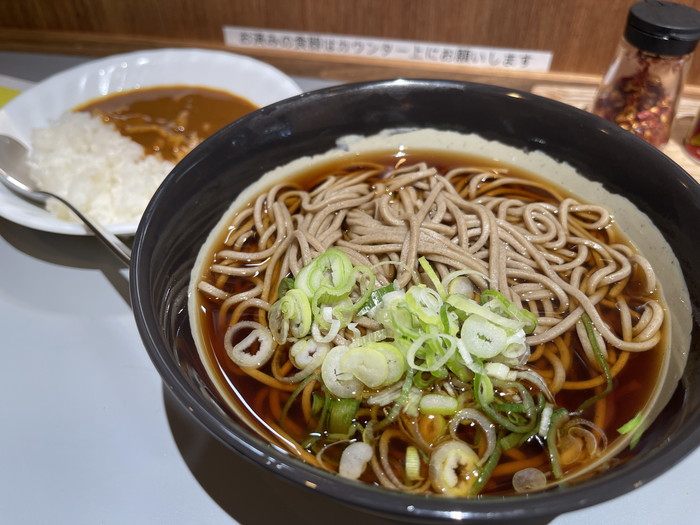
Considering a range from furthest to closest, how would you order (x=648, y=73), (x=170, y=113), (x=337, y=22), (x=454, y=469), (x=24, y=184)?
1. (x=337, y=22)
2. (x=170, y=113)
3. (x=648, y=73)
4. (x=24, y=184)
5. (x=454, y=469)

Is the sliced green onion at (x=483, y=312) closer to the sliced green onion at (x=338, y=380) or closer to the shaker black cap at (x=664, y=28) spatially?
the sliced green onion at (x=338, y=380)

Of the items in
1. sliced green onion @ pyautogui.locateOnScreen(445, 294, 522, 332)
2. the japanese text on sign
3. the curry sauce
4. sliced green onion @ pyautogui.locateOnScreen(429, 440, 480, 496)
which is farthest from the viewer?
the japanese text on sign

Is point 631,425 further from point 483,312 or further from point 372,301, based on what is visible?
point 372,301

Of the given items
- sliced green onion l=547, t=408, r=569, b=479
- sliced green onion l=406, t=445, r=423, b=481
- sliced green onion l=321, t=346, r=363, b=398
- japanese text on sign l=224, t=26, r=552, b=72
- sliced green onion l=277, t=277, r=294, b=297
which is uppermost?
japanese text on sign l=224, t=26, r=552, b=72

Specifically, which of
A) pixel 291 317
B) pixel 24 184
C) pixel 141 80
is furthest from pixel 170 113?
pixel 291 317

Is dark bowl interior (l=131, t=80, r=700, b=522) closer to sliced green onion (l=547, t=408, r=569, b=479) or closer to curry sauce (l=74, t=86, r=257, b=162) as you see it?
sliced green onion (l=547, t=408, r=569, b=479)

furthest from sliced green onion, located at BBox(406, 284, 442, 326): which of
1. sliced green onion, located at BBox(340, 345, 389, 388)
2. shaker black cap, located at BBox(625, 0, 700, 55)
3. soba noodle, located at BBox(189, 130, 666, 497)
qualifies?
shaker black cap, located at BBox(625, 0, 700, 55)

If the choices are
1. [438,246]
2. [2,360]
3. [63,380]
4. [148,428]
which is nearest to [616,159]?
[438,246]
